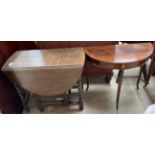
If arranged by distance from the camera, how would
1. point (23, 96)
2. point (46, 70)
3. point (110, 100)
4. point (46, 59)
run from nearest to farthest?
1. point (46, 70)
2. point (46, 59)
3. point (23, 96)
4. point (110, 100)

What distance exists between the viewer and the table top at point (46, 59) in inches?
56.3

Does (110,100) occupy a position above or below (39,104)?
below

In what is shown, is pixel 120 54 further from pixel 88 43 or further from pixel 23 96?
pixel 23 96

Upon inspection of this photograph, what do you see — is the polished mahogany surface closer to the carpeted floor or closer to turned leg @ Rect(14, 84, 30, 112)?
turned leg @ Rect(14, 84, 30, 112)

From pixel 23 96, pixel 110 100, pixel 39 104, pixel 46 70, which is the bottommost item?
pixel 110 100

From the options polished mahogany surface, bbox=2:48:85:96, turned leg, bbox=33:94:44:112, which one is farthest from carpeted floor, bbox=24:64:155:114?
polished mahogany surface, bbox=2:48:85:96

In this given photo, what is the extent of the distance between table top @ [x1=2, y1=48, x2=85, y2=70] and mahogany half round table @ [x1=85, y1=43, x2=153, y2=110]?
0.16 m

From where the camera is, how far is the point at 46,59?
1541 mm

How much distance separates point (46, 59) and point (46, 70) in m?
0.17

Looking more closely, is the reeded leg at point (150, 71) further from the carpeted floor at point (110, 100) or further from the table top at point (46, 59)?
the table top at point (46, 59)

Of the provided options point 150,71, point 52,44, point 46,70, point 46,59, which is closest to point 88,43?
point 52,44

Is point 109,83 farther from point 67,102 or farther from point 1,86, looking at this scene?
point 1,86

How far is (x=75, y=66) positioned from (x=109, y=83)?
1.04 meters
